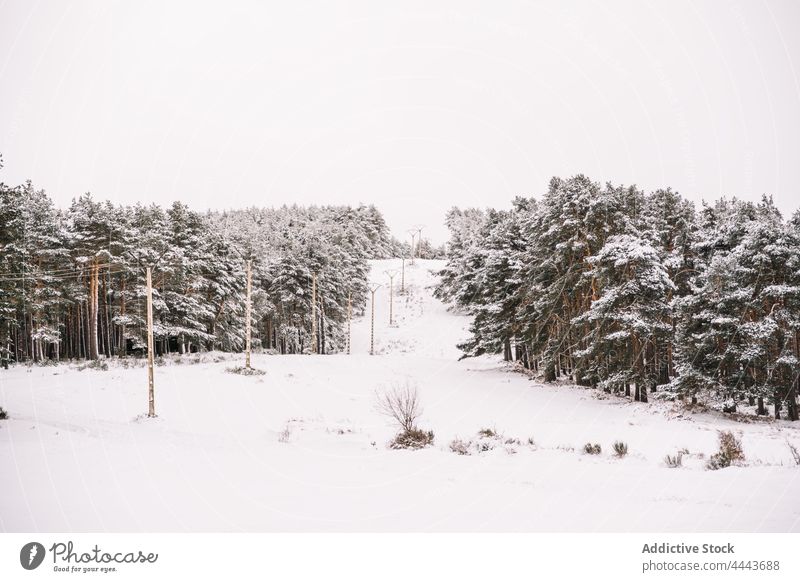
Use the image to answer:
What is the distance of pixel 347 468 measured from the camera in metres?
10.4

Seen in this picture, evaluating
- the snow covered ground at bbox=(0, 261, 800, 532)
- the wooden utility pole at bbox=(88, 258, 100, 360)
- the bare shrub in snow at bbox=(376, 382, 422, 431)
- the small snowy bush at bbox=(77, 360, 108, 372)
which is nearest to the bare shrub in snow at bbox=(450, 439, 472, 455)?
the snow covered ground at bbox=(0, 261, 800, 532)

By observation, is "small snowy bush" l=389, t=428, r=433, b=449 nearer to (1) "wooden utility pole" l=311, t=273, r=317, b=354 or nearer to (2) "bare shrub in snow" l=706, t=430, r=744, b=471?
(2) "bare shrub in snow" l=706, t=430, r=744, b=471

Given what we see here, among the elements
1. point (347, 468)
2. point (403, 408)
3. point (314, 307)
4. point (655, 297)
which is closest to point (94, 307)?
point (314, 307)

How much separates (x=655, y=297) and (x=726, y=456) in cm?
1439

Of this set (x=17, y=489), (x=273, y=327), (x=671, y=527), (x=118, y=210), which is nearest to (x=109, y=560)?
(x=17, y=489)

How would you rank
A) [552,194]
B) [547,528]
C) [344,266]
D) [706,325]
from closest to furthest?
[547,528]
[706,325]
[552,194]
[344,266]

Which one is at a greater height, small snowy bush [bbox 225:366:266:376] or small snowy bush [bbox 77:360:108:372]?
small snowy bush [bbox 77:360:108:372]

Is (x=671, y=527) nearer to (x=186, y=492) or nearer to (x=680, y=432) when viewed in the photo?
(x=186, y=492)

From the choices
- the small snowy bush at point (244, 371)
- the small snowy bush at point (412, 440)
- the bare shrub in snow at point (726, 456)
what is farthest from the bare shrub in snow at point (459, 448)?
the small snowy bush at point (244, 371)

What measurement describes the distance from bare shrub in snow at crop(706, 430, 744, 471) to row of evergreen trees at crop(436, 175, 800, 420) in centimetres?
867

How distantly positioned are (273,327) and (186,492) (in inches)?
2069

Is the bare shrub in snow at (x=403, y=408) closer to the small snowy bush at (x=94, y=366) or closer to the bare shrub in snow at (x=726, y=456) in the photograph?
the bare shrub in snow at (x=726, y=456)

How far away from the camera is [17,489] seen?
317 inches

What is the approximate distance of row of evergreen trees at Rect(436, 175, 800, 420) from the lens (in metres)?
19.2
